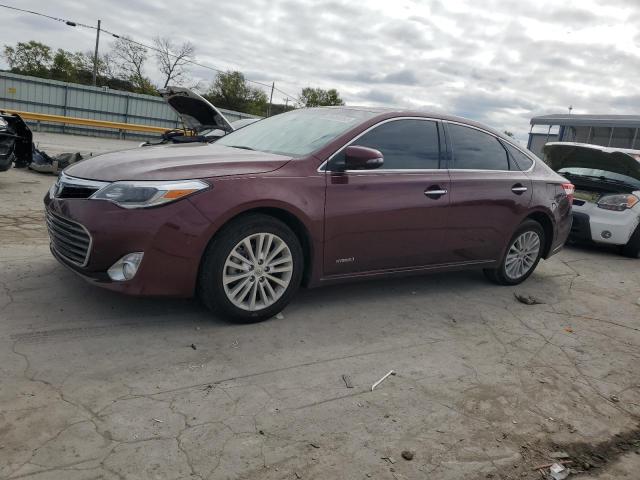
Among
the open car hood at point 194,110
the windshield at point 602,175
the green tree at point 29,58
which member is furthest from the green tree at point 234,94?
the windshield at point 602,175

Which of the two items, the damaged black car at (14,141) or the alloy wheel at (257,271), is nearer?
the alloy wheel at (257,271)

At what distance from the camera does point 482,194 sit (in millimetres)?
5027

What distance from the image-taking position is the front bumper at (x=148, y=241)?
3.41 metres

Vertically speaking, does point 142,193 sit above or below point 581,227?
above

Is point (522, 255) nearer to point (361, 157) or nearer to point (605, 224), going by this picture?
point (361, 157)

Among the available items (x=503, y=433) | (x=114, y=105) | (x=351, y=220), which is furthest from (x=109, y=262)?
(x=114, y=105)

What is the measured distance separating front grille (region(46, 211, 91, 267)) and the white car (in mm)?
7013

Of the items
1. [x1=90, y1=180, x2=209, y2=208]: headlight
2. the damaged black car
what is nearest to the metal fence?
the damaged black car

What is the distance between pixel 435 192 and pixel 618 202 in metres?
4.76

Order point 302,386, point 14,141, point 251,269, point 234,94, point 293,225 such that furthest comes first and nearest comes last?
point 234,94 < point 14,141 < point 293,225 < point 251,269 < point 302,386

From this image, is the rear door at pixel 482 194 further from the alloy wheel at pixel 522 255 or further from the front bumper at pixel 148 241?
the front bumper at pixel 148 241

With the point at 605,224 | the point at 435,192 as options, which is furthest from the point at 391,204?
the point at 605,224

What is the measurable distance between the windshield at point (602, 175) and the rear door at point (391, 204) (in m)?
4.79

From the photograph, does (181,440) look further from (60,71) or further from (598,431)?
(60,71)
